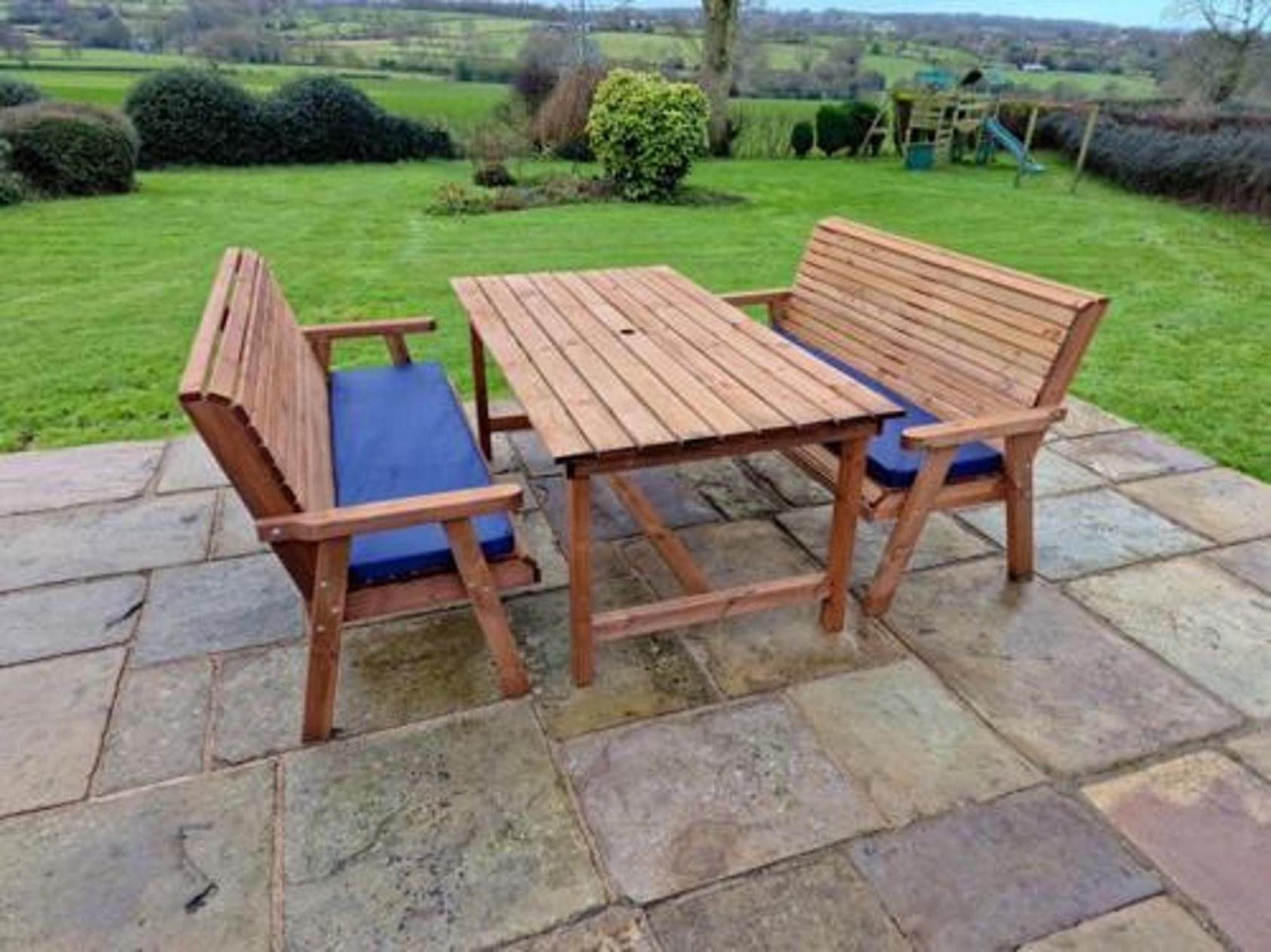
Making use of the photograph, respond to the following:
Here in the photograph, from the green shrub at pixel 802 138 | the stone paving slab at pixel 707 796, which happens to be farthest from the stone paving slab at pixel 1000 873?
the green shrub at pixel 802 138

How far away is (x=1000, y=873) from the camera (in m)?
1.89

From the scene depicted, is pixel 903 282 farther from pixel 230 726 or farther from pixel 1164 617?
pixel 230 726

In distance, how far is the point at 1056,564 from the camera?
10.2ft

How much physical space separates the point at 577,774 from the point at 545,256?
245 inches

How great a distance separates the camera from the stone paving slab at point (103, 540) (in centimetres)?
300

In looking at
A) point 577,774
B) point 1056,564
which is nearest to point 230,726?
point 577,774

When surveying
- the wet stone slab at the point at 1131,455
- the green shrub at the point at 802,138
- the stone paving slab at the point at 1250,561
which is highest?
the stone paving slab at the point at 1250,561

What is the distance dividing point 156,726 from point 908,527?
2258 millimetres

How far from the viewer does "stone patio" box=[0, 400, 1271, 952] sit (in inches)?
71.1

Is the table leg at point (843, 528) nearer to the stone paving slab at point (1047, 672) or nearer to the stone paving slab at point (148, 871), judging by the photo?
the stone paving slab at point (1047, 672)

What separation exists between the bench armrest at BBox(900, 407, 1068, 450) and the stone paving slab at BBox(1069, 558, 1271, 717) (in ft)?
2.35

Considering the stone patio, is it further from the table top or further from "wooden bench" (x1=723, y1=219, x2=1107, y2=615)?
the table top

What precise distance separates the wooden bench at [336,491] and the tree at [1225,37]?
961 inches

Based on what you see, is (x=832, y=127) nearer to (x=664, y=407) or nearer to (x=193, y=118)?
(x=193, y=118)
